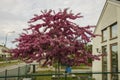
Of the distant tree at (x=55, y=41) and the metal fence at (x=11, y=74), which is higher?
the distant tree at (x=55, y=41)

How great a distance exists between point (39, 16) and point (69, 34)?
5.75 feet

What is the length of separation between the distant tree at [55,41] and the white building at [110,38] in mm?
5387

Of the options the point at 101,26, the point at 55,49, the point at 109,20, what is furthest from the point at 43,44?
the point at 101,26

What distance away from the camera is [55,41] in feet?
41.4

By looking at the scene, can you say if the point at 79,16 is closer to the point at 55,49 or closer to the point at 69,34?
the point at 69,34

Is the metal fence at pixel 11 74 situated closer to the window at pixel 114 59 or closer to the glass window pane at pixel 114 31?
the window at pixel 114 59

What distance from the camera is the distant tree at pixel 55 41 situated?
12.8 meters

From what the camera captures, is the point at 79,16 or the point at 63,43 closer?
the point at 63,43

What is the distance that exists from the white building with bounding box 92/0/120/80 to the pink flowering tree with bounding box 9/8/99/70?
5394mm

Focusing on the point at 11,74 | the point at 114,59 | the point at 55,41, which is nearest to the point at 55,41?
the point at 55,41

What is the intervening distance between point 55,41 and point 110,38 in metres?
8.65

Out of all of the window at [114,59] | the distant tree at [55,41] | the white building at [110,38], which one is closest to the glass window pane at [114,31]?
the white building at [110,38]

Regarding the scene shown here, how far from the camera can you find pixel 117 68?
18.8 metres

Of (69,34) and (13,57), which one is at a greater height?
(69,34)
